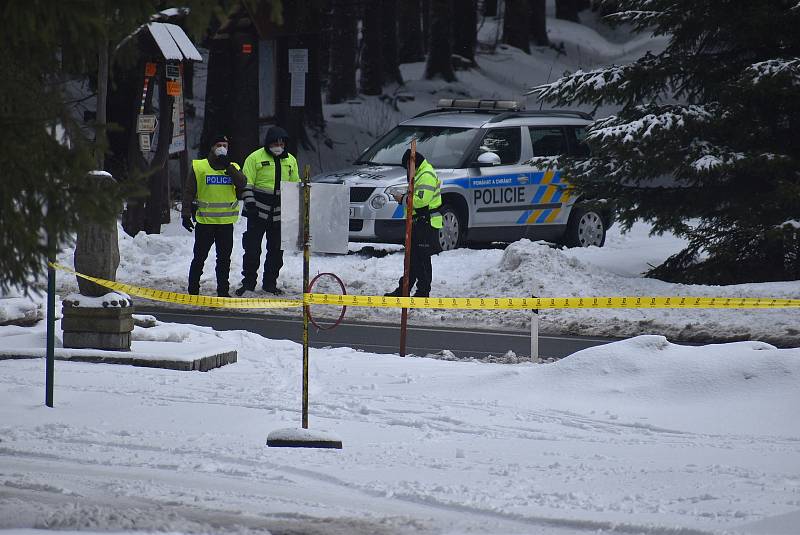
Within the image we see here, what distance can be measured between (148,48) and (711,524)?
14.9 metres

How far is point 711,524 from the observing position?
6.69 m

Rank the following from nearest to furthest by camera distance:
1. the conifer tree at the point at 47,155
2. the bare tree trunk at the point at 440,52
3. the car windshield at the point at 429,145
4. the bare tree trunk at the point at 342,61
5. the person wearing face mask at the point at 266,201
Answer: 1. the conifer tree at the point at 47,155
2. the person wearing face mask at the point at 266,201
3. the car windshield at the point at 429,145
4. the bare tree trunk at the point at 342,61
5. the bare tree trunk at the point at 440,52

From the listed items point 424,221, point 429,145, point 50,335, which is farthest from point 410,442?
point 429,145

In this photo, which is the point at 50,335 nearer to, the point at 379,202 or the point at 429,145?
the point at 379,202

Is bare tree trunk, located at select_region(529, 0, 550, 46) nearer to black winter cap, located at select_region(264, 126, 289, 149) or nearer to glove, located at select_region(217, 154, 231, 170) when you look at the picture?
black winter cap, located at select_region(264, 126, 289, 149)

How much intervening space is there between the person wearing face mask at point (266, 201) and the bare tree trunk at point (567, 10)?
35.8 metres

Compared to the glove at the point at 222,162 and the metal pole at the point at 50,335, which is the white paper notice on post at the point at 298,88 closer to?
the glove at the point at 222,162

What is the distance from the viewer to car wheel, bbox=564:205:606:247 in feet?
67.1

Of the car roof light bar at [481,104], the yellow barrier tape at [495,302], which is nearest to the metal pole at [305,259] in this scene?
the yellow barrier tape at [495,302]

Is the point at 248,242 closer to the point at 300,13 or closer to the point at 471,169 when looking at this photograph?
the point at 471,169

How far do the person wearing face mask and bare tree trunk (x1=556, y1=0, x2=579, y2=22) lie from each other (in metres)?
35.8

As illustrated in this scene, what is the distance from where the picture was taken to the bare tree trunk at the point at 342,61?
35.6 metres

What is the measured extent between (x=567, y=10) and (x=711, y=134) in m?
34.7

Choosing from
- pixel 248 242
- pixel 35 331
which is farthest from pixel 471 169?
pixel 35 331
